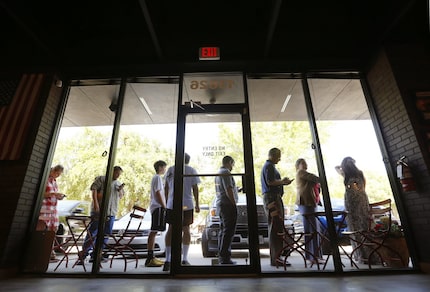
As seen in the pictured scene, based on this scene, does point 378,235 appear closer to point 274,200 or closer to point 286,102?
point 274,200

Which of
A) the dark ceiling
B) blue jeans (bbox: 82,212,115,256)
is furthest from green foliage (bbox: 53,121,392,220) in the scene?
the dark ceiling

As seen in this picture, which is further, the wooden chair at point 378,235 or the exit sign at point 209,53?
the exit sign at point 209,53

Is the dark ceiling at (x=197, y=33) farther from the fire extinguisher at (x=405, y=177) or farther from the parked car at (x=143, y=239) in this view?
the parked car at (x=143, y=239)

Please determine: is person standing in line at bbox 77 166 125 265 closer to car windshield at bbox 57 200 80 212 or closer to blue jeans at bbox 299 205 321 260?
car windshield at bbox 57 200 80 212

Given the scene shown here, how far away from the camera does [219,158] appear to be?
3180 millimetres

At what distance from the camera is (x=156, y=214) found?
3.45 meters

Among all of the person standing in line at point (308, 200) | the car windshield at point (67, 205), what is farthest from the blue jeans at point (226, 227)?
the car windshield at point (67, 205)

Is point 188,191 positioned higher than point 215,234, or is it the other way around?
point 188,191

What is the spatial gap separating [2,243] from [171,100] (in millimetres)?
2882

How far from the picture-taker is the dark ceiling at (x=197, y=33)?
3.26m

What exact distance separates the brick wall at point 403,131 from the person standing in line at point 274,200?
4.70ft

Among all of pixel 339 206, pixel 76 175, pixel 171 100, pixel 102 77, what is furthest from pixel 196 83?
pixel 339 206

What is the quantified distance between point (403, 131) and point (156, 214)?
3.48 metres

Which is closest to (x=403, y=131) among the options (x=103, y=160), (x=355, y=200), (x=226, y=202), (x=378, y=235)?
(x=355, y=200)
